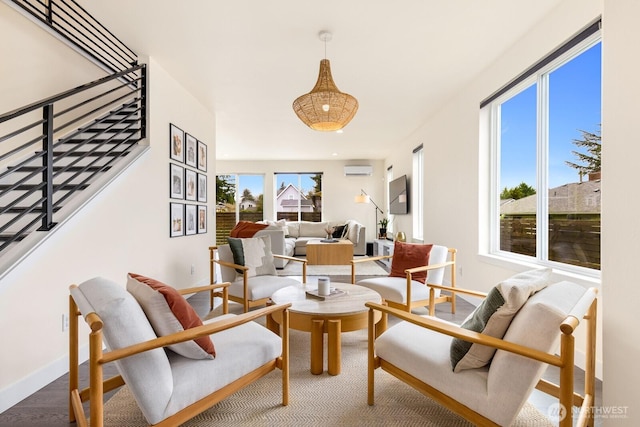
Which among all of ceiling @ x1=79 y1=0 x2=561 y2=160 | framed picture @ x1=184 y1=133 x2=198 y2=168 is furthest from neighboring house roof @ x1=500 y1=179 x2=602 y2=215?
framed picture @ x1=184 y1=133 x2=198 y2=168

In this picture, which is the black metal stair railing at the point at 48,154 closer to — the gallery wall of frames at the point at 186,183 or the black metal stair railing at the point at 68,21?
the black metal stair railing at the point at 68,21

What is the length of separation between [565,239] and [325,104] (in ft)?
7.01

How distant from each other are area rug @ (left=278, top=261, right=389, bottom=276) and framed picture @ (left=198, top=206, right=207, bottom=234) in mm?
1561

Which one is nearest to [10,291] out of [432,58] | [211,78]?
[211,78]

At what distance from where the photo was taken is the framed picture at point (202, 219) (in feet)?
14.6

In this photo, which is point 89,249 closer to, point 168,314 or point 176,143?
point 168,314

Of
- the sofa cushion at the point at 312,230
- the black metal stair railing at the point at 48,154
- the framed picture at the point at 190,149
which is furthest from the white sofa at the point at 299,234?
the black metal stair railing at the point at 48,154

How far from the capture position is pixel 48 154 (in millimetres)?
2014

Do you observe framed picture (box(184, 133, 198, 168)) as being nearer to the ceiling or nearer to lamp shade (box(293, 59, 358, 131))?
the ceiling

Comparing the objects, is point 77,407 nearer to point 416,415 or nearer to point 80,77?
point 416,415

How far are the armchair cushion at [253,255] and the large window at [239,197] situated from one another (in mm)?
5435

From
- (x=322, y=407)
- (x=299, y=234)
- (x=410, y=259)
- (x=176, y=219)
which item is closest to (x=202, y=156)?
(x=176, y=219)

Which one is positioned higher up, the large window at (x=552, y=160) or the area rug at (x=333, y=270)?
the large window at (x=552, y=160)

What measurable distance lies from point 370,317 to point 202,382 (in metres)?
0.93
